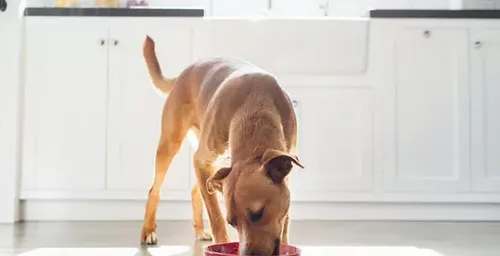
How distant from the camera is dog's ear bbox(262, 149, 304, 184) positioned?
1.22 m

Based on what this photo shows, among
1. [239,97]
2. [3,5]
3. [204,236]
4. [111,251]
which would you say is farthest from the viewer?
[3,5]

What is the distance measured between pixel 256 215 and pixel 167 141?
37.1 inches

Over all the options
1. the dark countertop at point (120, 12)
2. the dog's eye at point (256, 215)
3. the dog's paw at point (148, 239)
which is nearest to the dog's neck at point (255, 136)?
the dog's eye at point (256, 215)

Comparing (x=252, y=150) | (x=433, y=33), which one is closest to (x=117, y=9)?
(x=433, y=33)

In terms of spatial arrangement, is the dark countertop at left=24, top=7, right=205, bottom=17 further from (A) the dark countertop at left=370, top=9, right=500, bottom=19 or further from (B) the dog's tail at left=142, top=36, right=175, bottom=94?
(A) the dark countertop at left=370, top=9, right=500, bottom=19

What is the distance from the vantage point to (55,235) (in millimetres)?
2387

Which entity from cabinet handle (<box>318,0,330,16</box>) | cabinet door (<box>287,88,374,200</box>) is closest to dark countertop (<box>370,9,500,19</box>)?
cabinet door (<box>287,88,374,200</box>)

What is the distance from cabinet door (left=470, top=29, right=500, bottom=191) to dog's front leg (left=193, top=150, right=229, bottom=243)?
1.71 meters

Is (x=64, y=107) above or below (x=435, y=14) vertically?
below

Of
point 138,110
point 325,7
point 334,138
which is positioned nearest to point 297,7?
point 325,7

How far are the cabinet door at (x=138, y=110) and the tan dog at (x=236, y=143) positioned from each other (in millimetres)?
618

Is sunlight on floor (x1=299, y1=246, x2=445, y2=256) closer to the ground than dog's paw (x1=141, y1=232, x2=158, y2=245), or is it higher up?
closer to the ground

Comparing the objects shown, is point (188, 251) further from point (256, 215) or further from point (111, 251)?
point (256, 215)

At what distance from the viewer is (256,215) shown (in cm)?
123
